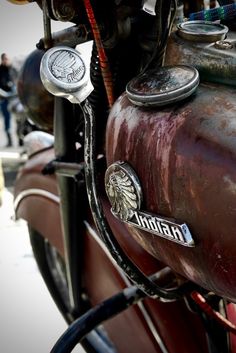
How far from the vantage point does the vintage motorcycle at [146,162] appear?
627mm

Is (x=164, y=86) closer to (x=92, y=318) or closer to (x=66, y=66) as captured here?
(x=66, y=66)

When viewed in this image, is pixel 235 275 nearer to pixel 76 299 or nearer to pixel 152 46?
pixel 152 46

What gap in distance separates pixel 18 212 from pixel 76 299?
0.43m

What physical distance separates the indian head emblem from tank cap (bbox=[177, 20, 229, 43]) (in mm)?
175

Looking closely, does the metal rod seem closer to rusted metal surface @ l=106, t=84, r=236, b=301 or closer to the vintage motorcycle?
the vintage motorcycle

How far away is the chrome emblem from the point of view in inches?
25.8

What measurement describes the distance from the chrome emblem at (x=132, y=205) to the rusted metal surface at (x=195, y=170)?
11mm

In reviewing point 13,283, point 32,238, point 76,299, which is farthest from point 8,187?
point 76,299

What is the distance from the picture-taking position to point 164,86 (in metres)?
0.66

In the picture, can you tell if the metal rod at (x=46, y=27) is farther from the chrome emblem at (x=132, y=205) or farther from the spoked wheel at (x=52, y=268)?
the spoked wheel at (x=52, y=268)

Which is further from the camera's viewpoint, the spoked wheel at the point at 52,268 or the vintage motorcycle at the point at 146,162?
the spoked wheel at the point at 52,268

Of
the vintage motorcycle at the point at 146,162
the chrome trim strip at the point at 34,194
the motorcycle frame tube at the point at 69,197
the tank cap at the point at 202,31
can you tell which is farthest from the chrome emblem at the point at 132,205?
the chrome trim strip at the point at 34,194

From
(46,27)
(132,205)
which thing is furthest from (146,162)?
(46,27)

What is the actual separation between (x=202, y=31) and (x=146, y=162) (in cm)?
24
